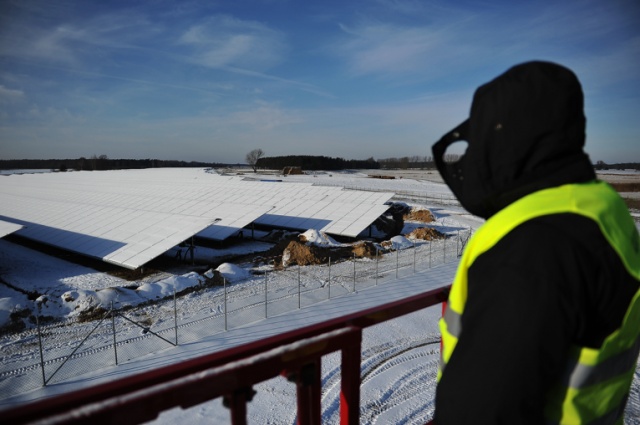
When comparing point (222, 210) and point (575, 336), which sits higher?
point (575, 336)

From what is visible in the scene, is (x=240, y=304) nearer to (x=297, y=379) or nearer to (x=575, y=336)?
(x=297, y=379)

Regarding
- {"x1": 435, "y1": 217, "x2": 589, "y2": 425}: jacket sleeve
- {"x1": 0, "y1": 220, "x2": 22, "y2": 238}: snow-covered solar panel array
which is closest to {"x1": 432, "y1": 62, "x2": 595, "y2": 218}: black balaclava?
{"x1": 435, "y1": 217, "x2": 589, "y2": 425}: jacket sleeve

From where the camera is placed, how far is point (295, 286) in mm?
15969

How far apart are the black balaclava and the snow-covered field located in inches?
276

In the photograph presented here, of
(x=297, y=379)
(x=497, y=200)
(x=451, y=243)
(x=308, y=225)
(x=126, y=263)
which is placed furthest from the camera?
(x=308, y=225)

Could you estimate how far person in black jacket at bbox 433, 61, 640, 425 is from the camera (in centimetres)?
118

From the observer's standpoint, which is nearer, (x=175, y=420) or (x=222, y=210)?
(x=175, y=420)

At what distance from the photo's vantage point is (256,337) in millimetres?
11016

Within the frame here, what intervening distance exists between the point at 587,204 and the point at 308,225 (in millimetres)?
25956

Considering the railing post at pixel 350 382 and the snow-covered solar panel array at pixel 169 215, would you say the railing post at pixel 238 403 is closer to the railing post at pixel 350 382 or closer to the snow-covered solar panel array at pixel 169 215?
the railing post at pixel 350 382

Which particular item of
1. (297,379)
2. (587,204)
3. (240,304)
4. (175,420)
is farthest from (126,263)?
(587,204)

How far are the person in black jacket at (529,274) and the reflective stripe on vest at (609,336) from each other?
0.03m

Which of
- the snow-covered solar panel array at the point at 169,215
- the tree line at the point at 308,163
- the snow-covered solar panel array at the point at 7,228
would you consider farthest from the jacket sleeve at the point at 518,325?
the tree line at the point at 308,163

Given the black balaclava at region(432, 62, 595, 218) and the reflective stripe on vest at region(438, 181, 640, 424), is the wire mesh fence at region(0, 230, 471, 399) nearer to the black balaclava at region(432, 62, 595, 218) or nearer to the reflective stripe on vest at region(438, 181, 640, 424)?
the reflective stripe on vest at region(438, 181, 640, 424)
